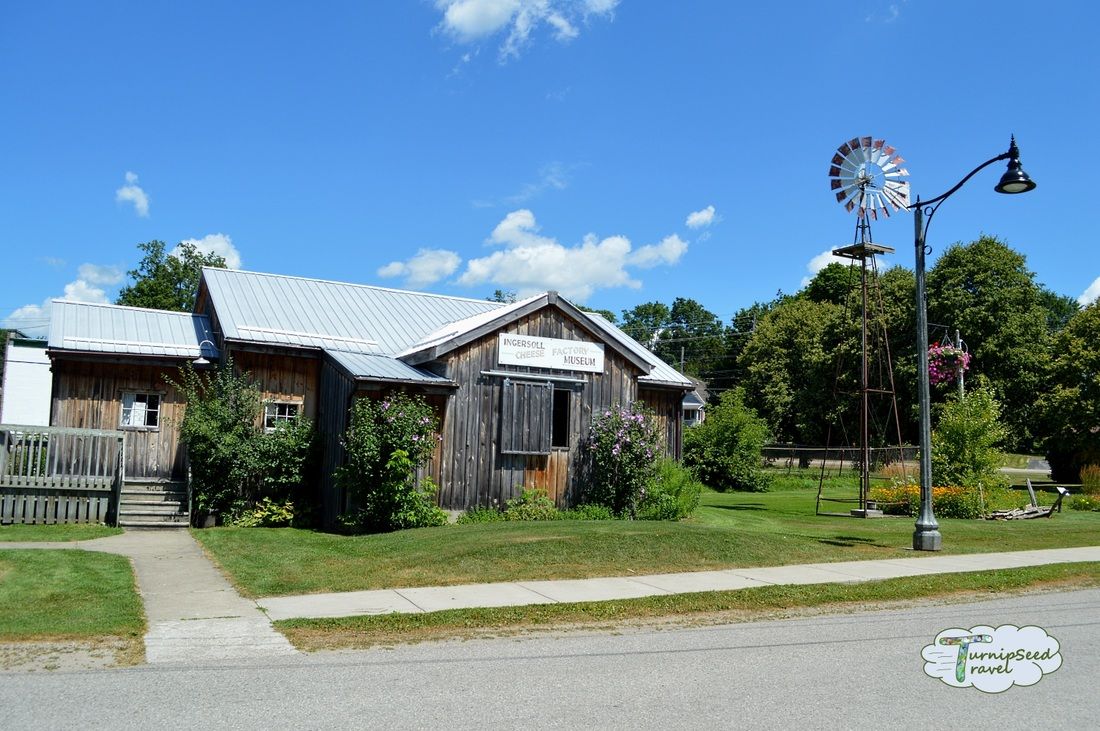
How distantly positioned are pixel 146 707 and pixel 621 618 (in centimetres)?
503

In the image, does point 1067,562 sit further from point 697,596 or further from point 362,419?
point 362,419

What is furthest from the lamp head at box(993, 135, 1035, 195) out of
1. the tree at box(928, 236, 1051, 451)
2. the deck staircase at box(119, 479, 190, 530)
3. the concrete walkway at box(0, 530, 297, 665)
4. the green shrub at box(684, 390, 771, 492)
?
the tree at box(928, 236, 1051, 451)

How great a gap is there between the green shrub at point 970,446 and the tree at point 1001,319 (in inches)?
950

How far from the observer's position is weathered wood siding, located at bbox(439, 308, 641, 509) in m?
18.2

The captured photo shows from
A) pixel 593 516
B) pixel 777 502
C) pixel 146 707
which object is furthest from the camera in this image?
pixel 777 502

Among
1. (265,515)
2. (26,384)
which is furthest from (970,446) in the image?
(26,384)

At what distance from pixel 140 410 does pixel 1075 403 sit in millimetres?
38305

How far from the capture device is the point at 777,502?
29.5 metres

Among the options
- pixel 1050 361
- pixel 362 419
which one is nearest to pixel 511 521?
pixel 362 419

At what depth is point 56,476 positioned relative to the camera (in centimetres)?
1745

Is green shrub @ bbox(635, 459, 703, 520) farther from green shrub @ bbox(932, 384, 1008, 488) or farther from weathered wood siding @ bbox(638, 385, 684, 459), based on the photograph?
green shrub @ bbox(932, 384, 1008, 488)

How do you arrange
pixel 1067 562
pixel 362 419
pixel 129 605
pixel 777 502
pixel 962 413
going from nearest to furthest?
pixel 129 605, pixel 1067 562, pixel 362 419, pixel 962 413, pixel 777 502

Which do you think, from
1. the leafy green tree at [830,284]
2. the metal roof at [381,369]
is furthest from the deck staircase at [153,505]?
the leafy green tree at [830,284]

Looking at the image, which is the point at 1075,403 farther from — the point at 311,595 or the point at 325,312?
the point at 311,595
